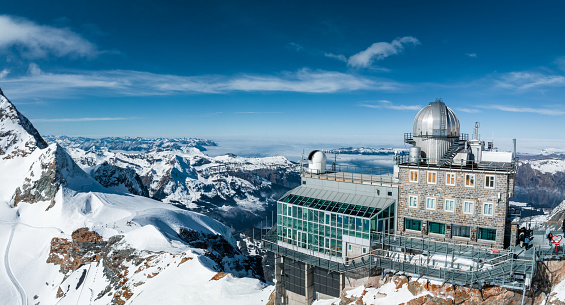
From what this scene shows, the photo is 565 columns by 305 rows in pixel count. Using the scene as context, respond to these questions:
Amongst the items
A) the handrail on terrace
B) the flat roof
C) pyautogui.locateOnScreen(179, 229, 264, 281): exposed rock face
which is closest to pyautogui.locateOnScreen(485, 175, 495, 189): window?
the handrail on terrace

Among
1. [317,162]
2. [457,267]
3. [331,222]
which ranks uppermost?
[317,162]

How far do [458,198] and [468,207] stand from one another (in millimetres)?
1222

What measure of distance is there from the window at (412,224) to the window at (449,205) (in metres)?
3.08

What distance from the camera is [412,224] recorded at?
37.5m

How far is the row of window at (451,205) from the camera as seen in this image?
33781 millimetres

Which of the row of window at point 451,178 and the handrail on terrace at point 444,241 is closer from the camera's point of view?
the handrail on terrace at point 444,241

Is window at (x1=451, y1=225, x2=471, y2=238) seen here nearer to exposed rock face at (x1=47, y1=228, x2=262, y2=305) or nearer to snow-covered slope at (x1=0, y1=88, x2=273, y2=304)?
snow-covered slope at (x1=0, y1=88, x2=273, y2=304)

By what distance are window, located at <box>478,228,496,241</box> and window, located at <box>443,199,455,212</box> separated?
3186 mm

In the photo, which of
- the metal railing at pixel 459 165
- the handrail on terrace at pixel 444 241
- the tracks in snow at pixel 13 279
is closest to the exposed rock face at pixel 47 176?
the tracks in snow at pixel 13 279

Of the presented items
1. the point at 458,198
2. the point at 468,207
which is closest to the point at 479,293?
the point at 468,207

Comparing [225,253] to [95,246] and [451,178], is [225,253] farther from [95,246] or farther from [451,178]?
[451,178]

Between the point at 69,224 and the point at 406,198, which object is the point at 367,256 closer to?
the point at 406,198

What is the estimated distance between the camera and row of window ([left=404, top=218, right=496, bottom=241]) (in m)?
34.0

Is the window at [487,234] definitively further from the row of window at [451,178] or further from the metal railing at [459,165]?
the metal railing at [459,165]
